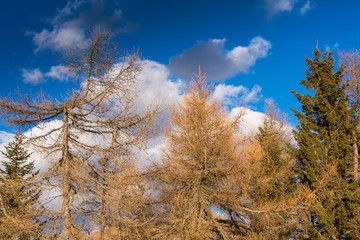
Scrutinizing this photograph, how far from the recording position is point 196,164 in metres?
13.4

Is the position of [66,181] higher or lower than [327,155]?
lower

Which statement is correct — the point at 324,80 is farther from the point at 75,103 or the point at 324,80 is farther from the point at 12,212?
the point at 12,212

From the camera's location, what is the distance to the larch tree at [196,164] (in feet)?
42.0

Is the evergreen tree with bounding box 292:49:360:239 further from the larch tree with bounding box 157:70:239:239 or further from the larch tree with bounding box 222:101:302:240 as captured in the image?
the larch tree with bounding box 157:70:239:239

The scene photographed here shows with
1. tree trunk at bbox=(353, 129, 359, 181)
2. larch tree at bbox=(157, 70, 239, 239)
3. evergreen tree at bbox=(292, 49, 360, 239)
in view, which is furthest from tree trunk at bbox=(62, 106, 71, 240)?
tree trunk at bbox=(353, 129, 359, 181)

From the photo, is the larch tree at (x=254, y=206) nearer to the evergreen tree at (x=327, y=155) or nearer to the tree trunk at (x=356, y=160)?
the evergreen tree at (x=327, y=155)

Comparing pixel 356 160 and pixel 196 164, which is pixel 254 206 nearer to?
pixel 196 164

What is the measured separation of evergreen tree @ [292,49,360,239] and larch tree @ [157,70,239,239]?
3877mm

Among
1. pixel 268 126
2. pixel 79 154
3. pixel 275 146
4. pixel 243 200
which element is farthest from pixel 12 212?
pixel 268 126

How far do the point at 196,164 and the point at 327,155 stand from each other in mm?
6617

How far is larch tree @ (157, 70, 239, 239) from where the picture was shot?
Result: 1280 cm

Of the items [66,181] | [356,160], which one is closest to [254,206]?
[356,160]

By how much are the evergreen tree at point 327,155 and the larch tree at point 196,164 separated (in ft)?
12.7

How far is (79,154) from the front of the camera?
816 cm
